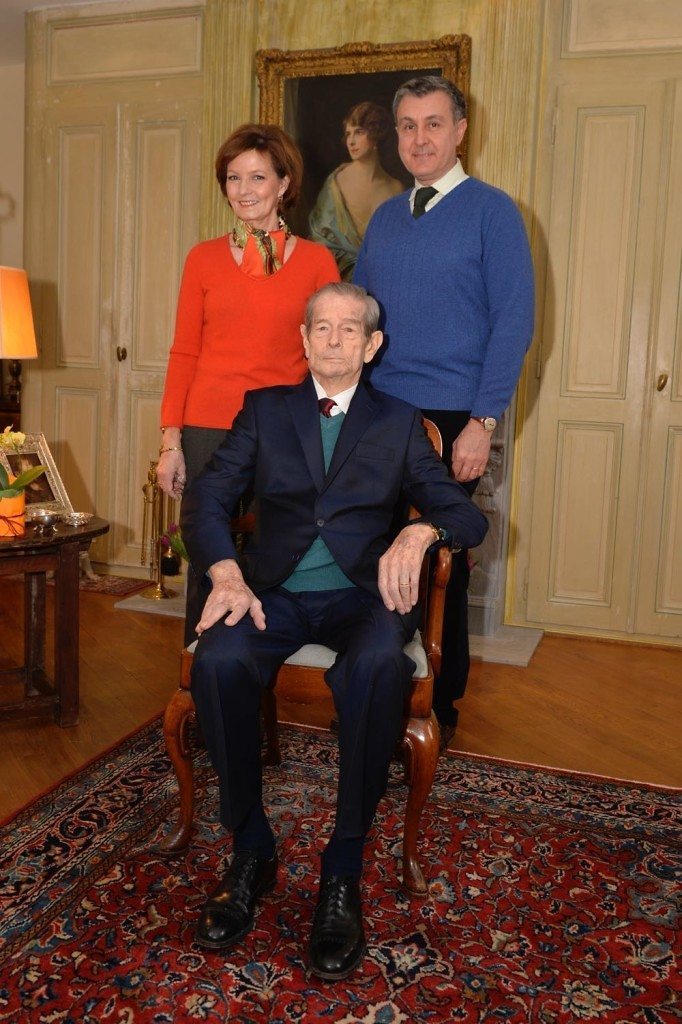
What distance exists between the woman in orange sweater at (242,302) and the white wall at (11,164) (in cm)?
390

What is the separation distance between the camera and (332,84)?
4.42 meters

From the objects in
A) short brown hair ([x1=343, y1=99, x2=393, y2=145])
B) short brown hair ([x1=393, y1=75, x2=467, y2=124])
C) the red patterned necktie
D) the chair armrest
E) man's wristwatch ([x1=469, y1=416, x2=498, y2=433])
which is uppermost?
short brown hair ([x1=343, y1=99, x2=393, y2=145])

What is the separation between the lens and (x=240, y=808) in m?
1.94

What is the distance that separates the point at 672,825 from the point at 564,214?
109 inches

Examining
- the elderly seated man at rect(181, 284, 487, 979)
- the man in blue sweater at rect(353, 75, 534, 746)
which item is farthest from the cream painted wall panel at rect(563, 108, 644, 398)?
the elderly seated man at rect(181, 284, 487, 979)

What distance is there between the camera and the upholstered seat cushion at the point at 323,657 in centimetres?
206

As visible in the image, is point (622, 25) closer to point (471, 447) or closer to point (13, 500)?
point (471, 447)

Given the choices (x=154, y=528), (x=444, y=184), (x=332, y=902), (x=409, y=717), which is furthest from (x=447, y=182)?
(x=154, y=528)

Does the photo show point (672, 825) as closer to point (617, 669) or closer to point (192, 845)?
point (192, 845)

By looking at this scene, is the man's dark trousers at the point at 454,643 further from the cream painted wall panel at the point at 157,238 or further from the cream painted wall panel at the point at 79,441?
the cream painted wall panel at the point at 79,441

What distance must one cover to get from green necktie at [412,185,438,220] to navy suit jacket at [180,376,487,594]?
62 centimetres

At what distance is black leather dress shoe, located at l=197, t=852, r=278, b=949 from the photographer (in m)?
1.84

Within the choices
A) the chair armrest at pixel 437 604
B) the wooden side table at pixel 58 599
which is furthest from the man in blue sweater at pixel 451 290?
the wooden side table at pixel 58 599

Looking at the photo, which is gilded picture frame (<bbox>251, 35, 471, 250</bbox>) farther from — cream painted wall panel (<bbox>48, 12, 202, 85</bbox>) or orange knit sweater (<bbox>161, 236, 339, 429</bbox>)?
orange knit sweater (<bbox>161, 236, 339, 429</bbox>)
